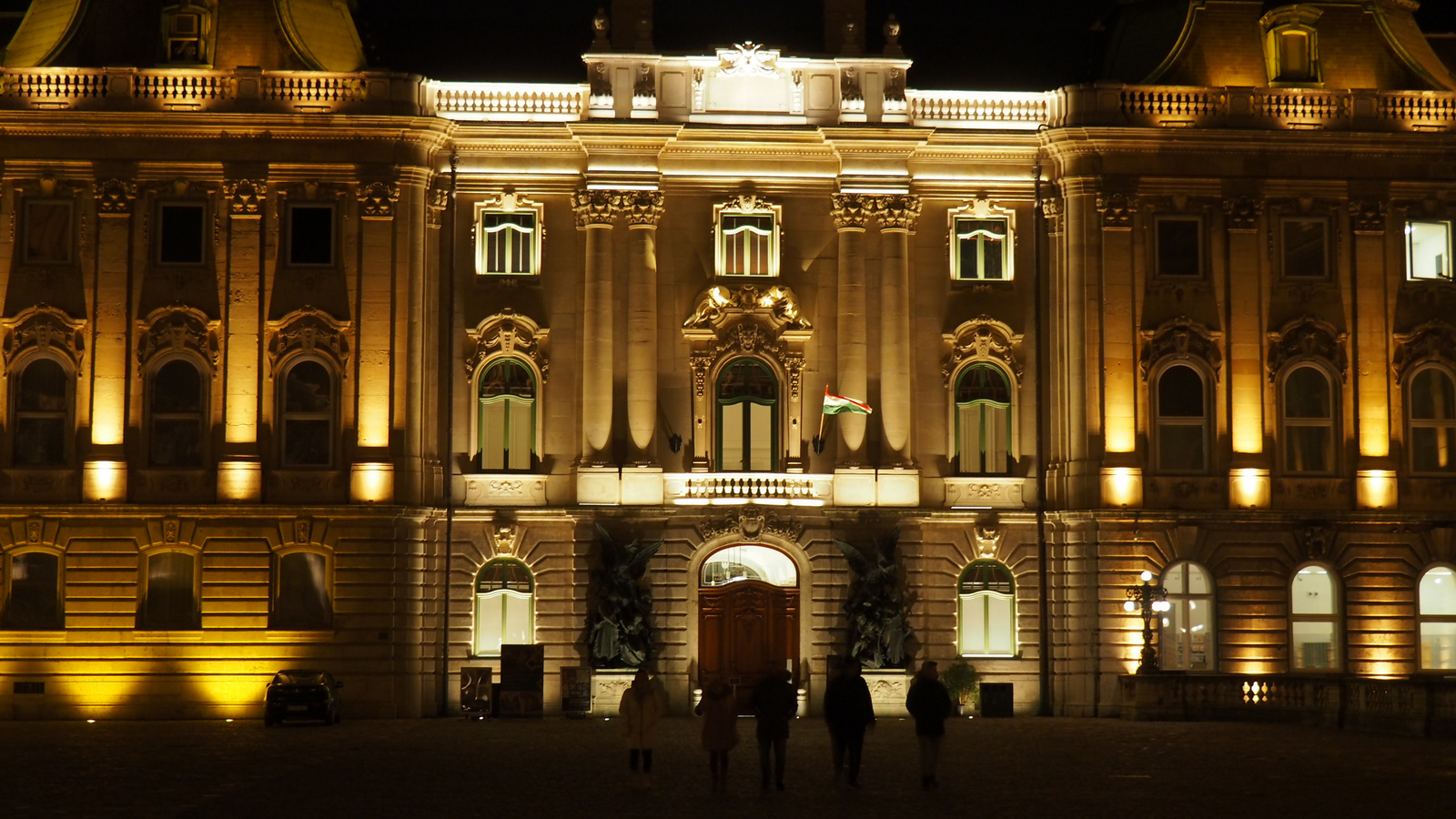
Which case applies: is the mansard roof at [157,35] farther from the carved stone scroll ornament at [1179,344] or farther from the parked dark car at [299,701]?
the carved stone scroll ornament at [1179,344]

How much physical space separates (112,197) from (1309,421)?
92.1ft

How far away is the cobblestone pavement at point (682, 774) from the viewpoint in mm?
24203

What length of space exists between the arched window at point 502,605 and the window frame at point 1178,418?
48.7ft

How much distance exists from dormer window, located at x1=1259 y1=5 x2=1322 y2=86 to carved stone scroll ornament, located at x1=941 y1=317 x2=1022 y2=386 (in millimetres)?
8891

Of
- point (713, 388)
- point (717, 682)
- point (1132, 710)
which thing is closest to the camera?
point (717, 682)

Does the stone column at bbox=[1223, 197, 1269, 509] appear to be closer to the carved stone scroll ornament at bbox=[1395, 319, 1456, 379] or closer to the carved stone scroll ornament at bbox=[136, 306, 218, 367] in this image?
the carved stone scroll ornament at bbox=[1395, 319, 1456, 379]

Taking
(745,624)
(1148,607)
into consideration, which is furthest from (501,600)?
(1148,607)

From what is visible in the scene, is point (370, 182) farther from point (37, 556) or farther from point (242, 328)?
point (37, 556)

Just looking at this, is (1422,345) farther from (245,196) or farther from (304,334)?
(245,196)

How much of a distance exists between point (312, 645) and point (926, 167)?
713 inches

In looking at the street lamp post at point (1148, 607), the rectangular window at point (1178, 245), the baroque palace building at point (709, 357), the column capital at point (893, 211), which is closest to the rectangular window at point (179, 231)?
the baroque palace building at point (709, 357)

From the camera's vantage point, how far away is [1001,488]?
47719 millimetres

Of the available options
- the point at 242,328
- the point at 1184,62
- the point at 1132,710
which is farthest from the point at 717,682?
the point at 1184,62

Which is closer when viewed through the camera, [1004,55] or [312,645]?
[312,645]
